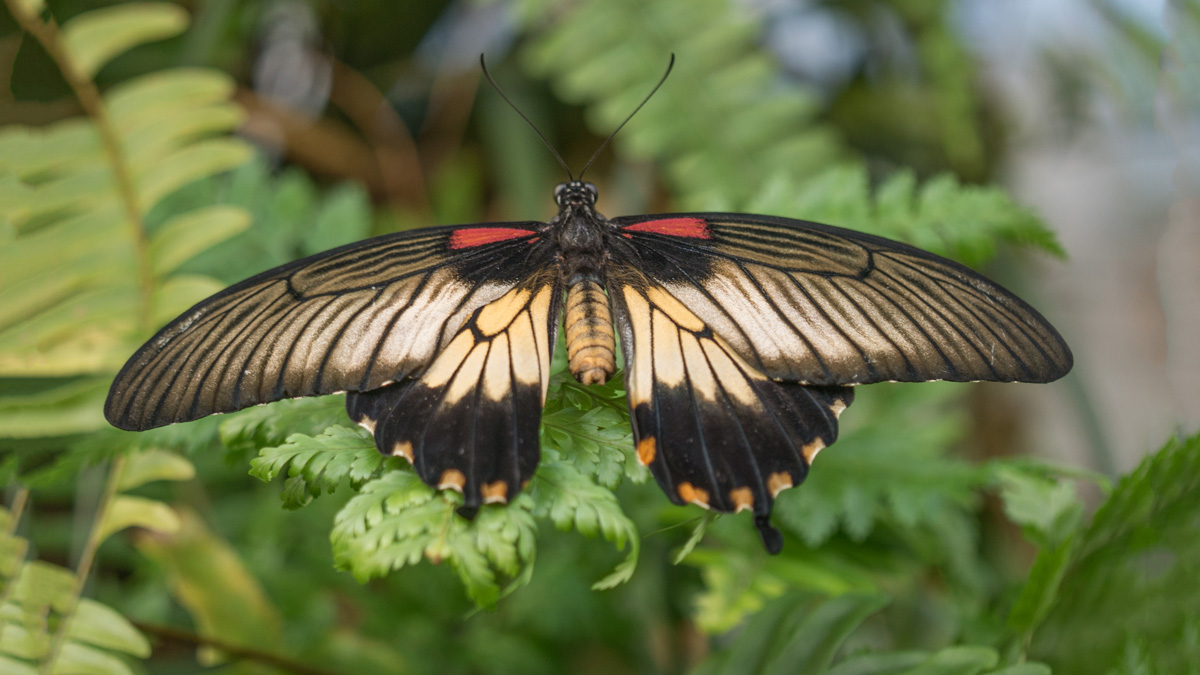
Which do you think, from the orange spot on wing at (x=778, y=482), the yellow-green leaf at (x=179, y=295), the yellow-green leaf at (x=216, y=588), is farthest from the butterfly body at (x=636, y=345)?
the yellow-green leaf at (x=216, y=588)

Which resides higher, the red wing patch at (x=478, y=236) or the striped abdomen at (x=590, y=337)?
the red wing patch at (x=478, y=236)

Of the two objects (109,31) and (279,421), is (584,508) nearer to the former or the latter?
(279,421)

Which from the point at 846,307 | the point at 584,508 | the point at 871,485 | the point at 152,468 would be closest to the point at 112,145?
the point at 152,468

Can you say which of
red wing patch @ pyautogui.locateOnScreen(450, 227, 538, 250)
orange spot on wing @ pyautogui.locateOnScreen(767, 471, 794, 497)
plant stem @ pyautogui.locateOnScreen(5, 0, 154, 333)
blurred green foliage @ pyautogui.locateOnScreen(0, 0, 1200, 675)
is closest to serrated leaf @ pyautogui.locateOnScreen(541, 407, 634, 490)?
blurred green foliage @ pyautogui.locateOnScreen(0, 0, 1200, 675)

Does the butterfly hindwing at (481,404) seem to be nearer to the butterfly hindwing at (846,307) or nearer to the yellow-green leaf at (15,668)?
the butterfly hindwing at (846,307)

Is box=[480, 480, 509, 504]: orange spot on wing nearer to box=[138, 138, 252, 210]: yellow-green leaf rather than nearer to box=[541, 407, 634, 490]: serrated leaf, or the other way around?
box=[541, 407, 634, 490]: serrated leaf

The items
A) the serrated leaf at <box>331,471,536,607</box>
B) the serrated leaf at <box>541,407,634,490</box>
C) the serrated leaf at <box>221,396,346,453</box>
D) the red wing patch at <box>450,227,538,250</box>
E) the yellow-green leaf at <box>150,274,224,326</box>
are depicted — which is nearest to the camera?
the serrated leaf at <box>331,471,536,607</box>

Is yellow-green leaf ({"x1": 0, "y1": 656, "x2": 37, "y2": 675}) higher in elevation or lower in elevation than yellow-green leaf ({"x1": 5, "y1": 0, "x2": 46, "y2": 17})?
lower
